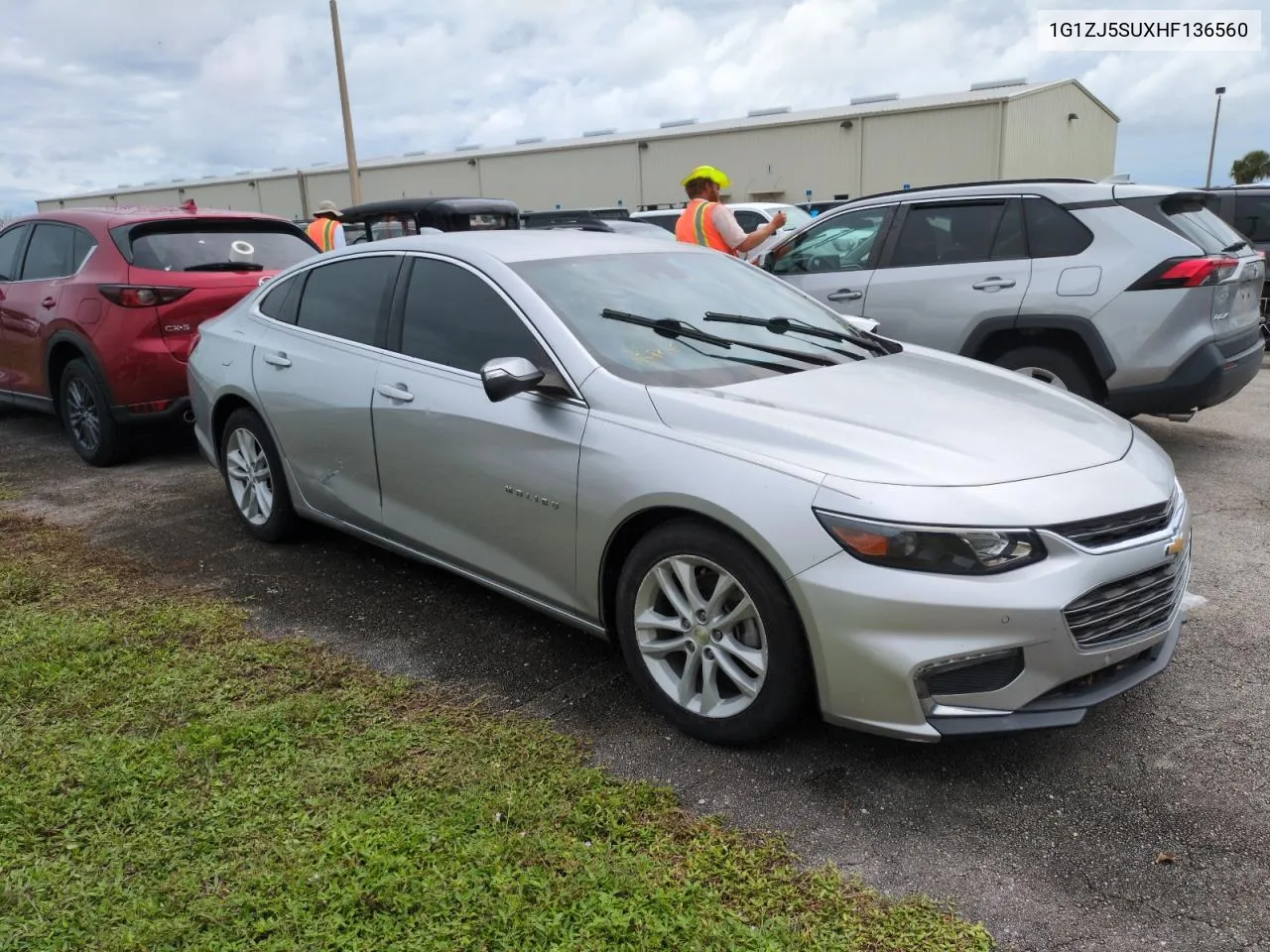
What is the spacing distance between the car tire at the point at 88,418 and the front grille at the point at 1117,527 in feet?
19.5

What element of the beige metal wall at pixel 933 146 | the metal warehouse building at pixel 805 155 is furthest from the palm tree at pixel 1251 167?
the beige metal wall at pixel 933 146

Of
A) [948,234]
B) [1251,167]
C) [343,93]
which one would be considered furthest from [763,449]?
[1251,167]

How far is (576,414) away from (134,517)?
3.51 metres

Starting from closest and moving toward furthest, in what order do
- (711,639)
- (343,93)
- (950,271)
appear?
1. (711,639)
2. (950,271)
3. (343,93)

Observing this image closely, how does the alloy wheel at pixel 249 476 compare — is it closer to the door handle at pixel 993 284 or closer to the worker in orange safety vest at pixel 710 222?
the worker in orange safety vest at pixel 710 222

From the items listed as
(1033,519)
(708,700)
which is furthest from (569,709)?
(1033,519)

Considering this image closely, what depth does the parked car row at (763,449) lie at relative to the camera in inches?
104

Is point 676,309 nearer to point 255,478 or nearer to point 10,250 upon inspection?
point 255,478

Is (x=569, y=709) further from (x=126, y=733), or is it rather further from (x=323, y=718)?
(x=126, y=733)

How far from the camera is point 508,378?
321 centimetres

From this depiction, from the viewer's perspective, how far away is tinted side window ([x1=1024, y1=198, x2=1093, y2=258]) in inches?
235

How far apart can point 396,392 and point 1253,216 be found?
10.9 m

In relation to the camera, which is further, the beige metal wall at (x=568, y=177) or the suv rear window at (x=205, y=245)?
the beige metal wall at (x=568, y=177)

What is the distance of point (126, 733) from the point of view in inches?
125
